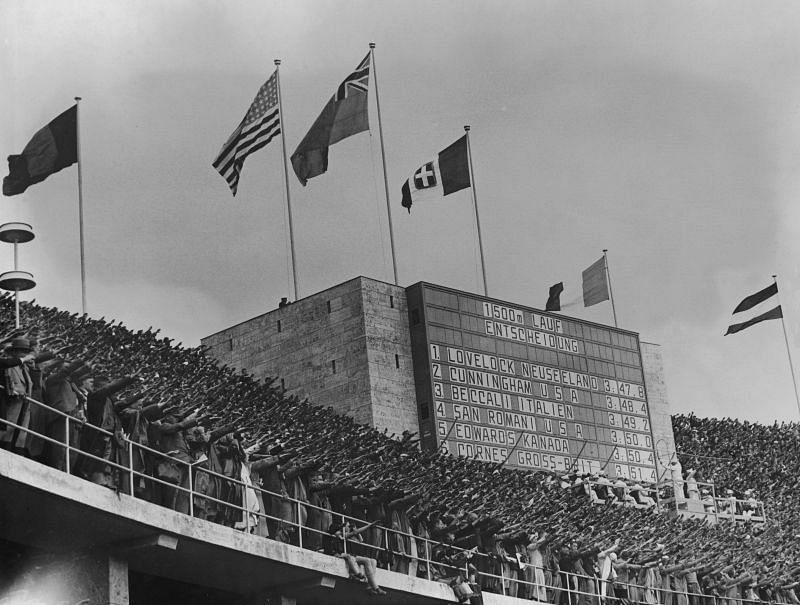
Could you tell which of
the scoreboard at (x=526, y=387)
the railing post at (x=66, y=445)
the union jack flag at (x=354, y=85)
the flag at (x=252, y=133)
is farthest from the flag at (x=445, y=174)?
the railing post at (x=66, y=445)

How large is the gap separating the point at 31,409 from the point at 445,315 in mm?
24377

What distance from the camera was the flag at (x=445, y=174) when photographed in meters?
39.6

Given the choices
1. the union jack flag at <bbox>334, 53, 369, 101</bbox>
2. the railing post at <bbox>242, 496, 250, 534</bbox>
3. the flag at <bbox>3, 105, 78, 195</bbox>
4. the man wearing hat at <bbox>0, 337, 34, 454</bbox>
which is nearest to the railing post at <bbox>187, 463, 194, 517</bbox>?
the railing post at <bbox>242, 496, 250, 534</bbox>

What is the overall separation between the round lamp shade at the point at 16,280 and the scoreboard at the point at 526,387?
21.7 m

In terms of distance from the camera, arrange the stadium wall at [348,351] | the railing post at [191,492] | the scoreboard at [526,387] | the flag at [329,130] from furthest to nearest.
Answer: the scoreboard at [526,387] → the stadium wall at [348,351] → the flag at [329,130] → the railing post at [191,492]

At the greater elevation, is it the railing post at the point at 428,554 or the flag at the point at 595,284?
the flag at the point at 595,284

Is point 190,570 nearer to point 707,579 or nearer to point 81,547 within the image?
point 81,547

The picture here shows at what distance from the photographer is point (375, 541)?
2375cm

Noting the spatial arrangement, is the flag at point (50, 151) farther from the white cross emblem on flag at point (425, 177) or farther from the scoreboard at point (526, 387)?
the scoreboard at point (526, 387)

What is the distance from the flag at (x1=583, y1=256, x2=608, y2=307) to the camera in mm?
45562

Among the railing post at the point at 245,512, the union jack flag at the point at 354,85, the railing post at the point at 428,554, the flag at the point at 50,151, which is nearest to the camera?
the railing post at the point at 245,512

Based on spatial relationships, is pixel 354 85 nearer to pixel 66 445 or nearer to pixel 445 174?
pixel 445 174

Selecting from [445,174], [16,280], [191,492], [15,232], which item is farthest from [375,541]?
[445,174]

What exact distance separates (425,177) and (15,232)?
2300 centimetres
